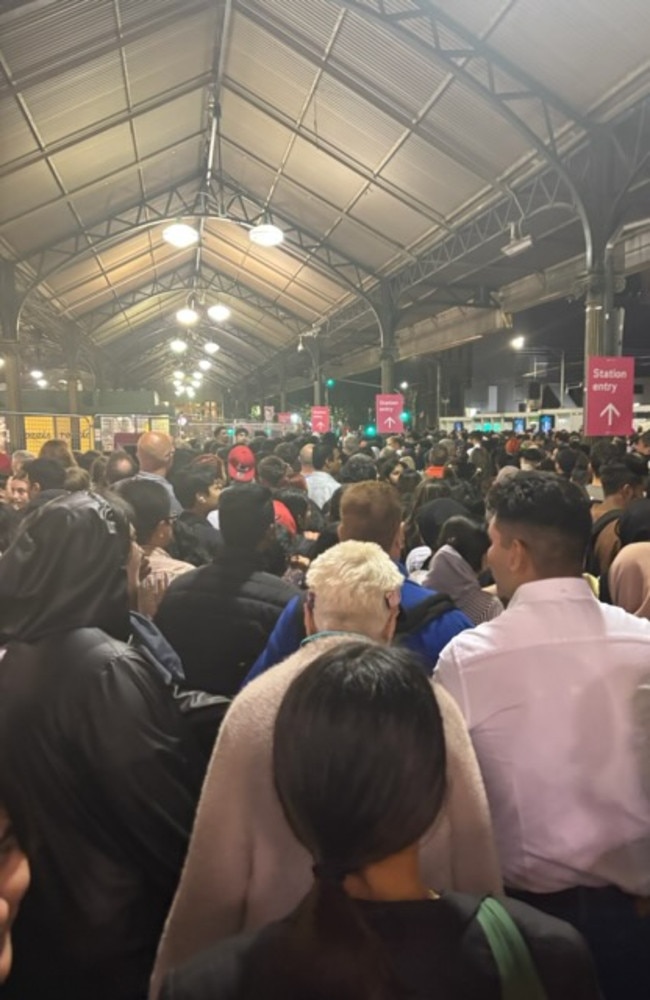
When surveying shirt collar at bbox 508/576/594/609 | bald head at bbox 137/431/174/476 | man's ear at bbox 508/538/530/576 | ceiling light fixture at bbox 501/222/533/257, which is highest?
ceiling light fixture at bbox 501/222/533/257

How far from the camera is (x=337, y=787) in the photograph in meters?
0.88

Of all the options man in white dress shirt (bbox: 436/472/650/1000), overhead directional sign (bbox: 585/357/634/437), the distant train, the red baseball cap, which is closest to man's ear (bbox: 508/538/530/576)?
man in white dress shirt (bbox: 436/472/650/1000)

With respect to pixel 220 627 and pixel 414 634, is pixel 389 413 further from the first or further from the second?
pixel 414 634

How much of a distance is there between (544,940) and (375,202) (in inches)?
534

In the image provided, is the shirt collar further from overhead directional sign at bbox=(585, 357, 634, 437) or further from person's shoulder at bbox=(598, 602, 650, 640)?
overhead directional sign at bbox=(585, 357, 634, 437)

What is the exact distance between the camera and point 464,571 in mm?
3336

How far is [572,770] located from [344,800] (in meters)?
0.96

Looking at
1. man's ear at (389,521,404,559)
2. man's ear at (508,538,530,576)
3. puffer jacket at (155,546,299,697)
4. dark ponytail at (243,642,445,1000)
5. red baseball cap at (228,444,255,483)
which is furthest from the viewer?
red baseball cap at (228,444,255,483)

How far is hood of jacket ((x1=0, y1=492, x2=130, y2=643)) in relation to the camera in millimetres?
1654

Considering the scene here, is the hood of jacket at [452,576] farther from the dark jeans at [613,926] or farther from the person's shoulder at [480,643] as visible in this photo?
the dark jeans at [613,926]

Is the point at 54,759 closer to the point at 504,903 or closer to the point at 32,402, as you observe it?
the point at 504,903

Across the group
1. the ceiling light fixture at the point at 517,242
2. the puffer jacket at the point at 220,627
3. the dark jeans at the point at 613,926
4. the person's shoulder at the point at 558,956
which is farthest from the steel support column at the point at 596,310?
the person's shoulder at the point at 558,956

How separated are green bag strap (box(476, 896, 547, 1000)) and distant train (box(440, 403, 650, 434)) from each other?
44.3ft

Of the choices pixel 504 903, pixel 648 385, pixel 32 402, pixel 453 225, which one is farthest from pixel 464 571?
pixel 648 385
